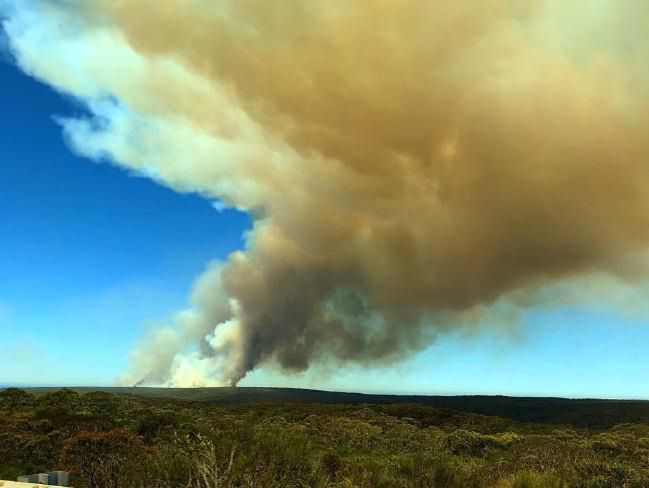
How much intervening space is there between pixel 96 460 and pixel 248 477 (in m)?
8.39

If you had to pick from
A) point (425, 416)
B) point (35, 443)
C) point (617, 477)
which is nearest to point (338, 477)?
point (617, 477)

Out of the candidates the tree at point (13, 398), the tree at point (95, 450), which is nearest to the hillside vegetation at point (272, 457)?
the tree at point (95, 450)

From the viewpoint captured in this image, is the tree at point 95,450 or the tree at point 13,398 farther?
the tree at point 13,398

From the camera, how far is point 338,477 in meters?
16.8

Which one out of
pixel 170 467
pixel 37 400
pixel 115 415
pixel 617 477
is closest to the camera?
pixel 170 467

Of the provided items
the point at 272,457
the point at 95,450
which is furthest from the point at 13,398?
the point at 272,457

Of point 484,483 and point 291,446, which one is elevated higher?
point 291,446

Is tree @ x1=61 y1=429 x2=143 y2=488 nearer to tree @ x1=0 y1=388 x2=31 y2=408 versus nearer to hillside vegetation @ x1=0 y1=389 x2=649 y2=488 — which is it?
hillside vegetation @ x1=0 y1=389 x2=649 y2=488

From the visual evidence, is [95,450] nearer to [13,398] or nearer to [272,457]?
[272,457]

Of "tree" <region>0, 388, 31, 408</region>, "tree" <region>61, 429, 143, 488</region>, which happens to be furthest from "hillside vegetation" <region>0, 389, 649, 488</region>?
"tree" <region>0, 388, 31, 408</region>

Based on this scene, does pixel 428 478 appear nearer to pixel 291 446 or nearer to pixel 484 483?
pixel 484 483

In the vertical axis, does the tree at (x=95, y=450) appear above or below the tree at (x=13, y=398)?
below

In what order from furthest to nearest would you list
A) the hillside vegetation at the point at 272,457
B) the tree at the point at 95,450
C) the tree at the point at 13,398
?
the tree at the point at 13,398, the tree at the point at 95,450, the hillside vegetation at the point at 272,457

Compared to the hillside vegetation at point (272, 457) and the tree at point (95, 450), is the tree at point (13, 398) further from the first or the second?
the tree at point (95, 450)
